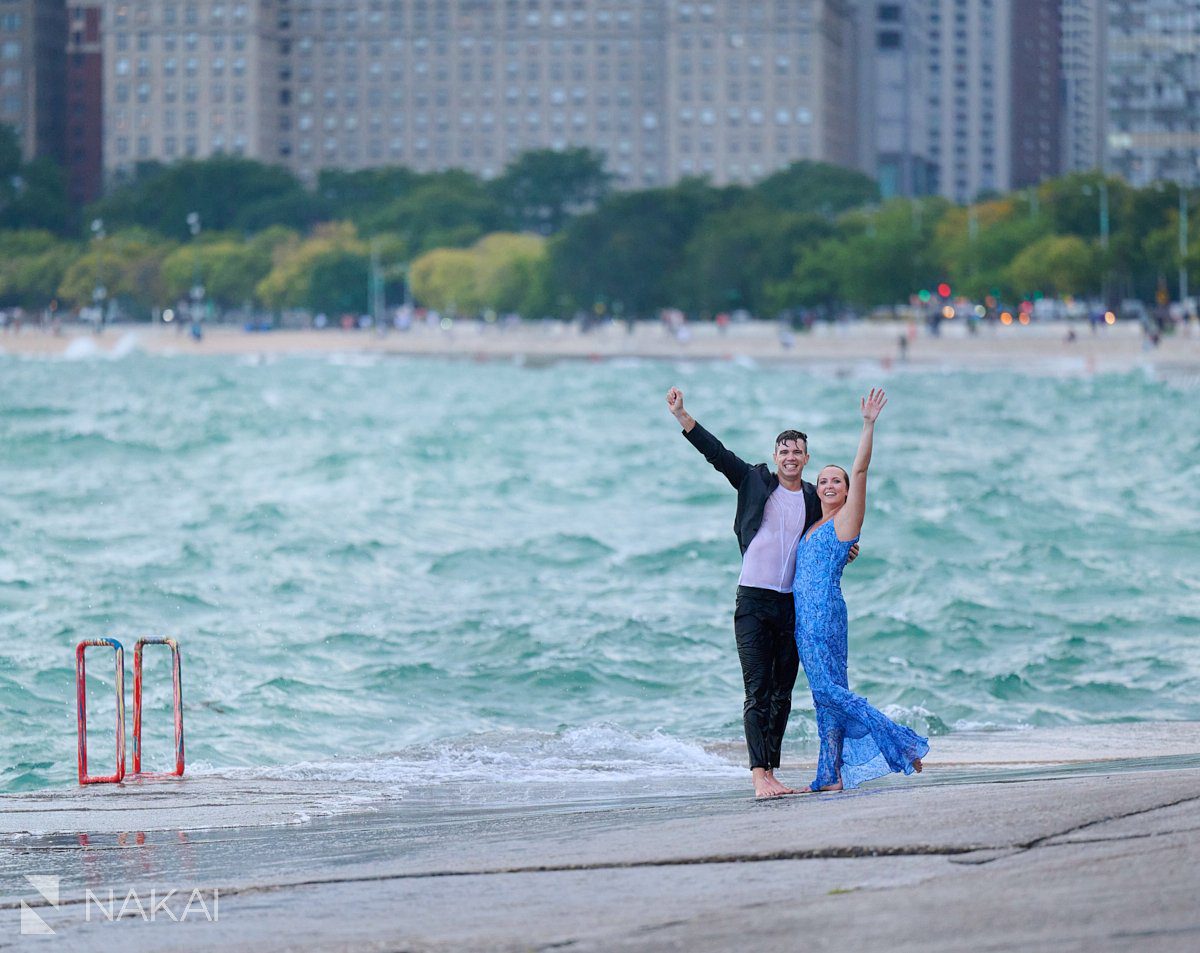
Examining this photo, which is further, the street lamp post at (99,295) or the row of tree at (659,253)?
the street lamp post at (99,295)

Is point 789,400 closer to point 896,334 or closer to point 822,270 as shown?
point 896,334

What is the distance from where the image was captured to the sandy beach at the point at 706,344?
102m

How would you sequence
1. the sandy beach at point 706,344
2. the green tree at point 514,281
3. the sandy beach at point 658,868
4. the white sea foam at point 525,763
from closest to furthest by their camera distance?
the sandy beach at point 658,868, the white sea foam at point 525,763, the sandy beach at point 706,344, the green tree at point 514,281

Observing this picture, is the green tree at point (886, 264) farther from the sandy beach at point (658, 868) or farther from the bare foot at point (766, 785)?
the bare foot at point (766, 785)

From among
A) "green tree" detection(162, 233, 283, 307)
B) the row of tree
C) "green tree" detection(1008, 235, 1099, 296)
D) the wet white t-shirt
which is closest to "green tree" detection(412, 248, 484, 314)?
the row of tree

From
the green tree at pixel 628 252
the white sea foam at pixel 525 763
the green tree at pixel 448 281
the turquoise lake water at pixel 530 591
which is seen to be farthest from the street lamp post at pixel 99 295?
the white sea foam at pixel 525 763

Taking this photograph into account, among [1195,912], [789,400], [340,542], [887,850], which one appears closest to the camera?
[1195,912]

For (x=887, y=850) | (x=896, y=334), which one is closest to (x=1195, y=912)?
(x=887, y=850)

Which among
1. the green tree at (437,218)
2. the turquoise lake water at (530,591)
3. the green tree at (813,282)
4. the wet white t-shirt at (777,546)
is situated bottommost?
the turquoise lake water at (530,591)

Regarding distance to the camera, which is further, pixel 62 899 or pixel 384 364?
pixel 384 364

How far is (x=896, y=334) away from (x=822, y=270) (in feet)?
41.1

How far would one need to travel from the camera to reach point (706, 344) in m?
126

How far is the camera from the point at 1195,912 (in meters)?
7.07

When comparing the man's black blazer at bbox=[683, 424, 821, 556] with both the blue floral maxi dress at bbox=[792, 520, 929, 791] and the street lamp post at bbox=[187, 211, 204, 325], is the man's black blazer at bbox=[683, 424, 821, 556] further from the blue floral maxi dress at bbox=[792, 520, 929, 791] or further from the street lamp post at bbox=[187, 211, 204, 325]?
the street lamp post at bbox=[187, 211, 204, 325]
